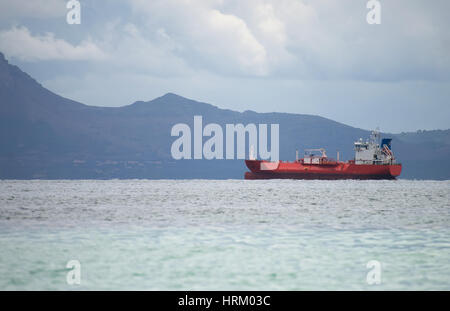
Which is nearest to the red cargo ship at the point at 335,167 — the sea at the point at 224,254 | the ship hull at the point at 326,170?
the ship hull at the point at 326,170

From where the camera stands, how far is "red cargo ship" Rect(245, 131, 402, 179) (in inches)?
3920

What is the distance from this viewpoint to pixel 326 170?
Result: 100m

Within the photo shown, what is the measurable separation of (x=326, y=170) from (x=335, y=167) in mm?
1701

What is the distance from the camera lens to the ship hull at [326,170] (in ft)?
326

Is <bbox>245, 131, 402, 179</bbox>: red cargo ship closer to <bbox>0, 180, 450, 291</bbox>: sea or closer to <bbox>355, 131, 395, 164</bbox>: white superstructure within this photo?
<bbox>355, 131, 395, 164</bbox>: white superstructure

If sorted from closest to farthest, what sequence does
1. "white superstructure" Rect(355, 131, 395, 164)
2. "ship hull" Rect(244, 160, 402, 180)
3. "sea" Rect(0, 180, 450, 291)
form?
1. "sea" Rect(0, 180, 450, 291)
2. "ship hull" Rect(244, 160, 402, 180)
3. "white superstructure" Rect(355, 131, 395, 164)

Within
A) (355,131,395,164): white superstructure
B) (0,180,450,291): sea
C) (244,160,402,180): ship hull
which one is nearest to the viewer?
(0,180,450,291): sea

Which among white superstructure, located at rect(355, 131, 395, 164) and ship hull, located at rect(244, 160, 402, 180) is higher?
white superstructure, located at rect(355, 131, 395, 164)

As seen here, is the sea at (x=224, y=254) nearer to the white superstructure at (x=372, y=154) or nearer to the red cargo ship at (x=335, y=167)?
Answer: the red cargo ship at (x=335, y=167)

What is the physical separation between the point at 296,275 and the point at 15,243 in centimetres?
1060

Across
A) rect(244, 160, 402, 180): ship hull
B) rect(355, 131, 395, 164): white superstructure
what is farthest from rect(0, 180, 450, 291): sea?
rect(355, 131, 395, 164): white superstructure

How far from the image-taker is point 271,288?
1248 cm

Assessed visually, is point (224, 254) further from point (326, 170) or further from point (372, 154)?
point (372, 154)
